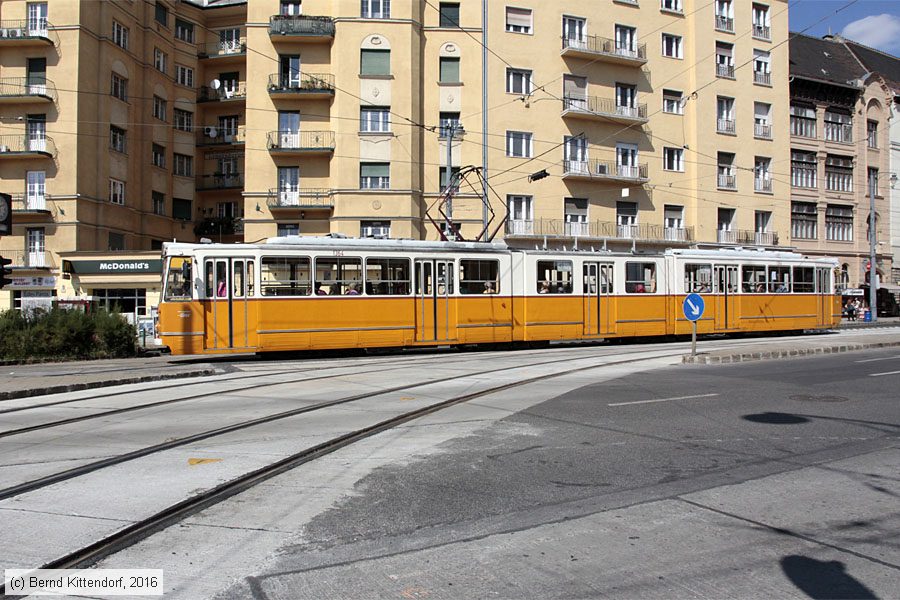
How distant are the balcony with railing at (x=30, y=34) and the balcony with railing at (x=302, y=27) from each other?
35.9 ft

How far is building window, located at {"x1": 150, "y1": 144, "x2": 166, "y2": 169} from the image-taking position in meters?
41.7

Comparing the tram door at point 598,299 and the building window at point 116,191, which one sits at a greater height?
the building window at point 116,191

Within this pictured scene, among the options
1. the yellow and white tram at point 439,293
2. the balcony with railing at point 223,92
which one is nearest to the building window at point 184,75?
the balcony with railing at point 223,92

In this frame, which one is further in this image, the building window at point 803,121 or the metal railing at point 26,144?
the building window at point 803,121

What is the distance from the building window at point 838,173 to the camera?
1988 inches

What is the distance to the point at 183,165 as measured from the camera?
146 ft

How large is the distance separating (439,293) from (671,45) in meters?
30.6

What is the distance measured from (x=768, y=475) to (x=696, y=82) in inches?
1620

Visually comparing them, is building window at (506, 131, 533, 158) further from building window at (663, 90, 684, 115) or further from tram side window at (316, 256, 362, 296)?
tram side window at (316, 256, 362, 296)

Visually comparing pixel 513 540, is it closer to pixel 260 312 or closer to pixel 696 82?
pixel 260 312

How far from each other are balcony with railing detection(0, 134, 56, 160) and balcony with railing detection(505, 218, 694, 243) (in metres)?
23.9

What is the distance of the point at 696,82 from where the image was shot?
42656mm

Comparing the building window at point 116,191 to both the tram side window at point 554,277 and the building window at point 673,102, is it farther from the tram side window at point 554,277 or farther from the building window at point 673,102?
the building window at point 673,102

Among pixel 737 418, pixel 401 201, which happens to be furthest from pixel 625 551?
pixel 401 201
